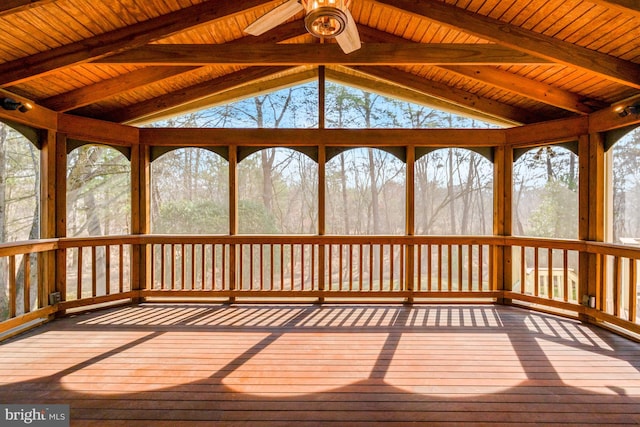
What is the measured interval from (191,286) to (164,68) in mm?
2845

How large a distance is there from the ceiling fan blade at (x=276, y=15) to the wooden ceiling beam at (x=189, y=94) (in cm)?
203

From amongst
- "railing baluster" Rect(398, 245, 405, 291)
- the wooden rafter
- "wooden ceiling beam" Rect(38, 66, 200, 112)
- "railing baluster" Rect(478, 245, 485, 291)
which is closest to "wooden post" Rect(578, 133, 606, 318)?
"railing baluster" Rect(478, 245, 485, 291)

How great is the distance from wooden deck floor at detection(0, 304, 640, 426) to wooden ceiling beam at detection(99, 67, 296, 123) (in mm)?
2686

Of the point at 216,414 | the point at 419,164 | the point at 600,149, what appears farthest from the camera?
the point at 419,164

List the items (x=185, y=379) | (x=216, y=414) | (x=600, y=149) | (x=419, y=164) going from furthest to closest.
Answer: (x=419, y=164) < (x=600, y=149) < (x=185, y=379) < (x=216, y=414)

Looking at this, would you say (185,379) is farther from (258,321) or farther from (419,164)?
(419,164)

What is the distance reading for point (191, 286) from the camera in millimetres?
4598

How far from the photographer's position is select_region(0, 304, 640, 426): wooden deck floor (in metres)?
2.07

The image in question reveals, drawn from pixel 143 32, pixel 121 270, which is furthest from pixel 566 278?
pixel 121 270

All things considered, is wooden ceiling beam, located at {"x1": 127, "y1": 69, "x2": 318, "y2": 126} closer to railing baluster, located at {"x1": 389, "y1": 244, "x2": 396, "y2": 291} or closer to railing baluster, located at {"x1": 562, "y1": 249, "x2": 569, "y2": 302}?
railing baluster, located at {"x1": 389, "y1": 244, "x2": 396, "y2": 291}

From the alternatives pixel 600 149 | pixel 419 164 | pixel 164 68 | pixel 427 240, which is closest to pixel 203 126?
pixel 164 68

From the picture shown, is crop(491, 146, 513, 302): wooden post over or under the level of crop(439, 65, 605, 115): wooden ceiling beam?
under

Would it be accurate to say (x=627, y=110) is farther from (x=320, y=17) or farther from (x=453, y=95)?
(x=320, y=17)

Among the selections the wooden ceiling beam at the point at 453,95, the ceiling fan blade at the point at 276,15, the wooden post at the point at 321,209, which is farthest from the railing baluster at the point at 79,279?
the wooden ceiling beam at the point at 453,95
